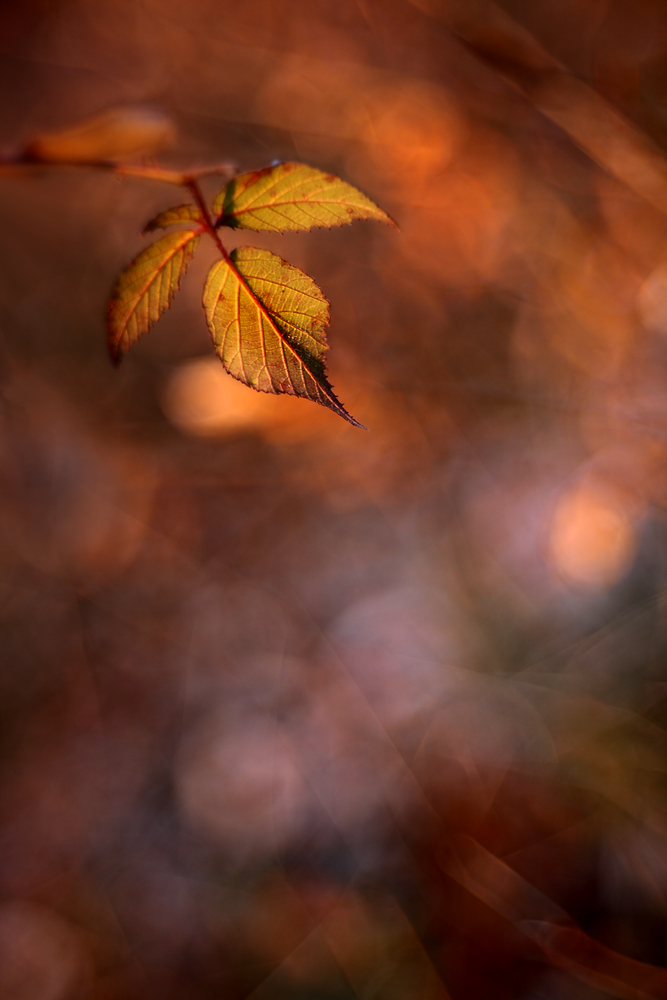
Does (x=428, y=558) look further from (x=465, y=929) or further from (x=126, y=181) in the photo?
(x=126, y=181)

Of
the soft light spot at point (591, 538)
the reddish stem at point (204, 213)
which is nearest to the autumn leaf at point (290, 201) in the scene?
the reddish stem at point (204, 213)

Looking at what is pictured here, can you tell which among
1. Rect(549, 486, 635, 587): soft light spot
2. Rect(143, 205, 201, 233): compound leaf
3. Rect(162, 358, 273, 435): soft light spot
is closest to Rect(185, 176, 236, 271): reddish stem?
Rect(143, 205, 201, 233): compound leaf

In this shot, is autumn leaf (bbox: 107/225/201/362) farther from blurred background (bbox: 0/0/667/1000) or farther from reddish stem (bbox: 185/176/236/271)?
blurred background (bbox: 0/0/667/1000)

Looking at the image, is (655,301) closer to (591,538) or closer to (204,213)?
(591,538)

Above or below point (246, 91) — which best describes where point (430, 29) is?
above

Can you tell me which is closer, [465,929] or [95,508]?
[465,929]

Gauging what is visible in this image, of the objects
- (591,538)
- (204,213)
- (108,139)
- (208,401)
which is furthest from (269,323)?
(591,538)

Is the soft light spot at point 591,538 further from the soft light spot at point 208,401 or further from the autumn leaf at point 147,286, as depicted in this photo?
the autumn leaf at point 147,286

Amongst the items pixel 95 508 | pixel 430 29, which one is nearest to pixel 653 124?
pixel 430 29
